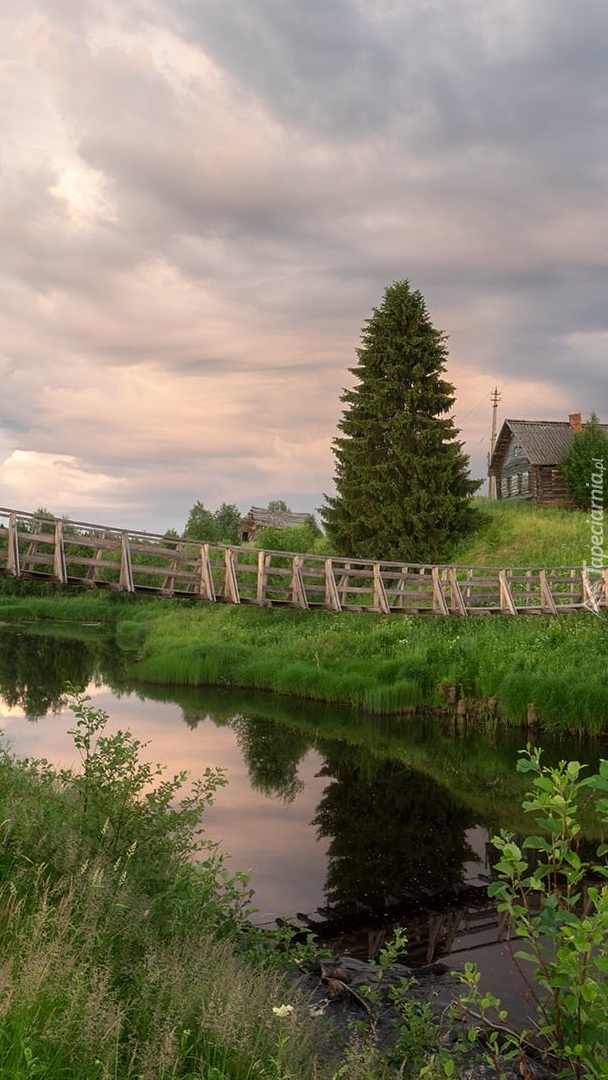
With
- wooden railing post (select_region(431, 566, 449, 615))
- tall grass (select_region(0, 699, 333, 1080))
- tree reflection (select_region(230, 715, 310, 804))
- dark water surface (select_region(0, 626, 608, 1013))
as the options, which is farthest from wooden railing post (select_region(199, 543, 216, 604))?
tall grass (select_region(0, 699, 333, 1080))

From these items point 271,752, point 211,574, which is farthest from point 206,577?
point 271,752

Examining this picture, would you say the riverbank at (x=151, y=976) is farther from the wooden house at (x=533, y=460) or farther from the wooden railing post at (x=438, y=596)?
the wooden house at (x=533, y=460)

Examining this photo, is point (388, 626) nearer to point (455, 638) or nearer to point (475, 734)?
point (455, 638)

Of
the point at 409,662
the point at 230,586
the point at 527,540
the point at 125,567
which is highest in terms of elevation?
the point at 527,540

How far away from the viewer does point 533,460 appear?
163 ft

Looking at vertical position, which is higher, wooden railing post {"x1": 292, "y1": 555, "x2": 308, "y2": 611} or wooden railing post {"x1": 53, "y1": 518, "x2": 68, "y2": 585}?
wooden railing post {"x1": 53, "y1": 518, "x2": 68, "y2": 585}

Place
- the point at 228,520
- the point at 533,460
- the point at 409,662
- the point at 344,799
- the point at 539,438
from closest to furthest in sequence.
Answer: the point at 344,799
the point at 409,662
the point at 533,460
the point at 539,438
the point at 228,520

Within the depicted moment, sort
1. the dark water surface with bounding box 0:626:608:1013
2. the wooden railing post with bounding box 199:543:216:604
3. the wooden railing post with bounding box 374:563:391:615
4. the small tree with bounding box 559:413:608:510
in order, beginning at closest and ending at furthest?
the dark water surface with bounding box 0:626:608:1013, the wooden railing post with bounding box 199:543:216:604, the wooden railing post with bounding box 374:563:391:615, the small tree with bounding box 559:413:608:510

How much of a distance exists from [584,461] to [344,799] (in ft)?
119

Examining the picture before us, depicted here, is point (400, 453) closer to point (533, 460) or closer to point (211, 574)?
point (533, 460)

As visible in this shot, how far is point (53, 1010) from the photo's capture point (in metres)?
4.33

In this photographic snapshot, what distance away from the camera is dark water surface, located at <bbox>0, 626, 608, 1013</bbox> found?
11.2 m

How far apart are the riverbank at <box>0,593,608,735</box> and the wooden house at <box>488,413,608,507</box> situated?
2173cm

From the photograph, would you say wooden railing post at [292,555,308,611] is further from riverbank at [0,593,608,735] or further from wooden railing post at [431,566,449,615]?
riverbank at [0,593,608,735]
